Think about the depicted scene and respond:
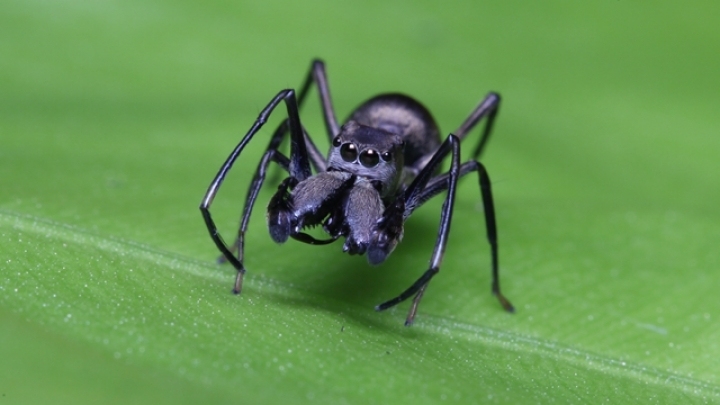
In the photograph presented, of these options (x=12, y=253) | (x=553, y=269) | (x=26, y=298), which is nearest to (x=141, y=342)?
(x=26, y=298)

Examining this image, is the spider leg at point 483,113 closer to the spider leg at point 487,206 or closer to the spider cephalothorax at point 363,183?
the spider cephalothorax at point 363,183

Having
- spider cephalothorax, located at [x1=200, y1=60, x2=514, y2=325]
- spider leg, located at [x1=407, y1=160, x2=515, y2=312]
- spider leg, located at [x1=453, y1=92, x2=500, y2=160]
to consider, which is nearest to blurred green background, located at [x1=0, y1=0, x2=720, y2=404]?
spider leg, located at [x1=407, y1=160, x2=515, y2=312]

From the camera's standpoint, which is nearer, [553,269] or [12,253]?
[12,253]

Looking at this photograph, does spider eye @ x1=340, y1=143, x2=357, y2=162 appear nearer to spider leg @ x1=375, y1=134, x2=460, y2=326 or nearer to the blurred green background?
spider leg @ x1=375, y1=134, x2=460, y2=326

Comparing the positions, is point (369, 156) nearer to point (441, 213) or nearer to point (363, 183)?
point (363, 183)

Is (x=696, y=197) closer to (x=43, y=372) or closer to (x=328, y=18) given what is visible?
(x=328, y=18)

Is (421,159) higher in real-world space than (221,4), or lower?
lower
